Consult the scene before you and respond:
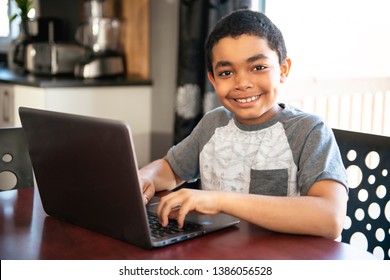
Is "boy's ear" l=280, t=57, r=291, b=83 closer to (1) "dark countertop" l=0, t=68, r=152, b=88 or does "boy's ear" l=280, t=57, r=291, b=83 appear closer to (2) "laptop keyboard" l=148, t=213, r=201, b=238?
(2) "laptop keyboard" l=148, t=213, r=201, b=238

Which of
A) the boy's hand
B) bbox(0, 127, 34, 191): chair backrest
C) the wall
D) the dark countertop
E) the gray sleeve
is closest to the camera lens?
the boy's hand

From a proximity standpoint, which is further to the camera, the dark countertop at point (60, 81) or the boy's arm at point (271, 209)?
the dark countertop at point (60, 81)

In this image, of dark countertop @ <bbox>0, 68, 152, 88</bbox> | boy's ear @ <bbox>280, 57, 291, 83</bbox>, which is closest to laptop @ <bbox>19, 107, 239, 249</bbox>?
boy's ear @ <bbox>280, 57, 291, 83</bbox>

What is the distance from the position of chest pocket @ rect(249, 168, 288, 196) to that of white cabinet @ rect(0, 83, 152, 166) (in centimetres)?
149

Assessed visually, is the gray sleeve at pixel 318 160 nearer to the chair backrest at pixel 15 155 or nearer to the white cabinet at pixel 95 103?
the chair backrest at pixel 15 155

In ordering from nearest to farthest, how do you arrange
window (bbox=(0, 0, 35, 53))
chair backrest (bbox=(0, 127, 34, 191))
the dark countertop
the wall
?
chair backrest (bbox=(0, 127, 34, 191)) < the dark countertop < the wall < window (bbox=(0, 0, 35, 53))

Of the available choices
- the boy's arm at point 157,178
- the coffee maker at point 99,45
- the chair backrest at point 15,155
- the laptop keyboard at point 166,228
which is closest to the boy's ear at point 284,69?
the boy's arm at point 157,178

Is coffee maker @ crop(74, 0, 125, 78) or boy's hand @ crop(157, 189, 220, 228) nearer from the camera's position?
boy's hand @ crop(157, 189, 220, 228)

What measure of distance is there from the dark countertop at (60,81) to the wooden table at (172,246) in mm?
1559

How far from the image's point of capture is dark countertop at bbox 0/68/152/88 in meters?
2.55

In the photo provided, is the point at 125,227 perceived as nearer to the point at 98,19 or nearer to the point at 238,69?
the point at 238,69

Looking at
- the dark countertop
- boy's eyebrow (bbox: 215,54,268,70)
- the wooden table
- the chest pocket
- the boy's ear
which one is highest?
boy's eyebrow (bbox: 215,54,268,70)

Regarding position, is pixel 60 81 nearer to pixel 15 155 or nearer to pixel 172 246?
pixel 15 155

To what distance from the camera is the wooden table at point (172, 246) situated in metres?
0.90
